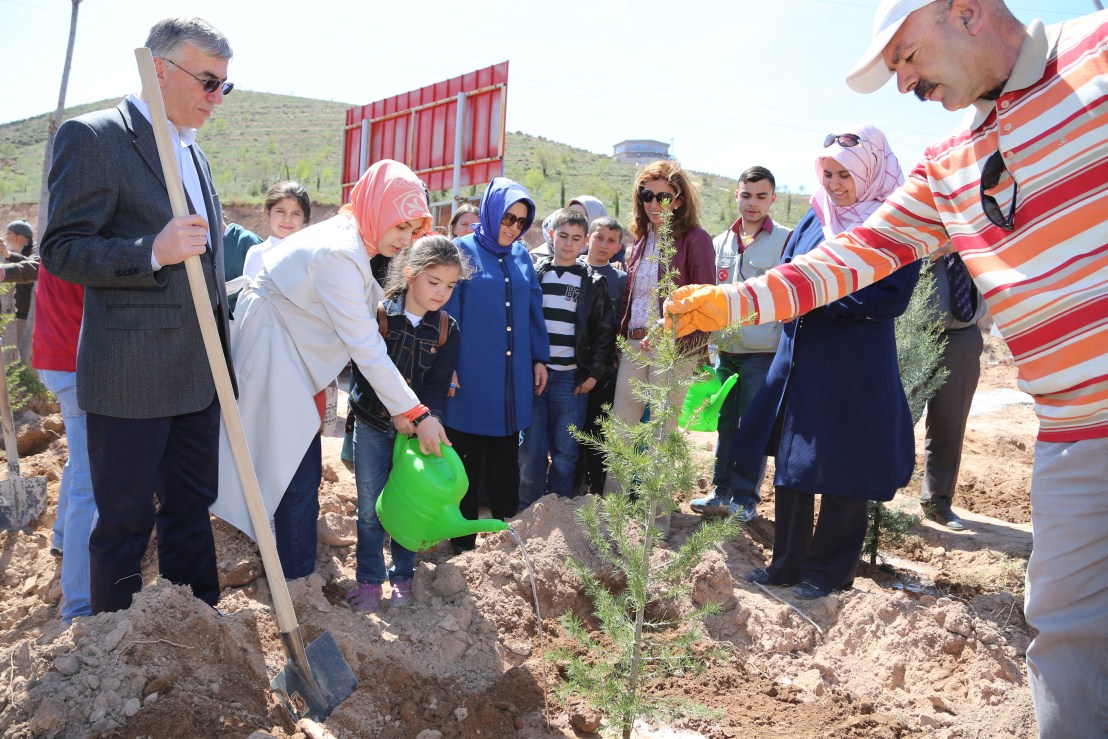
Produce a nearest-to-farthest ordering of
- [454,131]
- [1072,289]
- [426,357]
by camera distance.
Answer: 1. [1072,289]
2. [426,357]
3. [454,131]

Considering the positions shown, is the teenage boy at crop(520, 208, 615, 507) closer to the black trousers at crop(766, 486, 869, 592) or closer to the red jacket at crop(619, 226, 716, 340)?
the red jacket at crop(619, 226, 716, 340)

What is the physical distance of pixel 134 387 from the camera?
248 cm

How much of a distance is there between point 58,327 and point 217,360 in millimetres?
1456

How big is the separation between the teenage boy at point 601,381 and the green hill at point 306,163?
1985 cm

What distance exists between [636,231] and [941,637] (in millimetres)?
2466

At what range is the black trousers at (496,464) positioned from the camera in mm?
4211

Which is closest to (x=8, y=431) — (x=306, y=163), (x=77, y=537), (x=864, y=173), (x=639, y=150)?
(x=77, y=537)

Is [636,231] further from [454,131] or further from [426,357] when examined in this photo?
[454,131]

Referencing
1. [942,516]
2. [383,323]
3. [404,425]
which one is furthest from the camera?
[942,516]

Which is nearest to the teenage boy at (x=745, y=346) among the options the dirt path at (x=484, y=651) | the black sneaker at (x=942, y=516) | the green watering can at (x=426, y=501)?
the dirt path at (x=484, y=651)

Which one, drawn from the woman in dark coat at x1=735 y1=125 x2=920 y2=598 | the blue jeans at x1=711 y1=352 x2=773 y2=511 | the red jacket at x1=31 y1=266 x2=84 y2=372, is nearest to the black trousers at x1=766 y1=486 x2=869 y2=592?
the woman in dark coat at x1=735 y1=125 x2=920 y2=598

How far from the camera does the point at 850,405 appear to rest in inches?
135

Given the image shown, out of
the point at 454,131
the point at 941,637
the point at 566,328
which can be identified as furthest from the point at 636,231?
the point at 454,131

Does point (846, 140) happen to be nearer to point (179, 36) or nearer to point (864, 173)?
point (864, 173)
